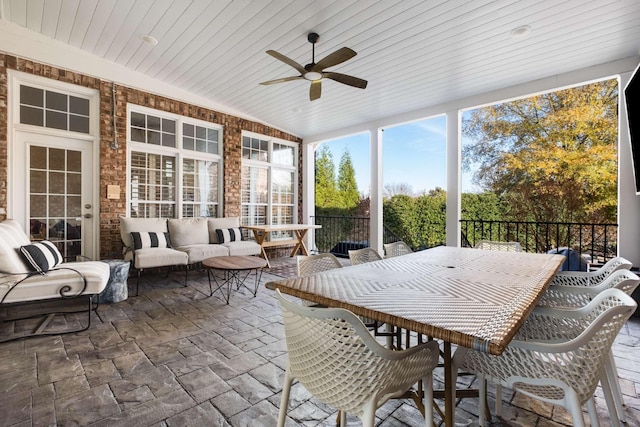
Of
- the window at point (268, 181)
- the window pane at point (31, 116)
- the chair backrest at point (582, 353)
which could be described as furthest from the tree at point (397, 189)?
the chair backrest at point (582, 353)

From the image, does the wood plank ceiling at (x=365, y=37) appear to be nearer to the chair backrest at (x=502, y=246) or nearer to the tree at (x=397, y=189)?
the chair backrest at (x=502, y=246)

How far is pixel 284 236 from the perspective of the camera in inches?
285

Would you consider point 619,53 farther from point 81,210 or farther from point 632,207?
point 81,210

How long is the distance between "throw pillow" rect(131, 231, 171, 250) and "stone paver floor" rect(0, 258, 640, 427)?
1.42 metres

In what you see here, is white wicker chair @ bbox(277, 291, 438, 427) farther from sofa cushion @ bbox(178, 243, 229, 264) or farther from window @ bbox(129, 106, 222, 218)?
window @ bbox(129, 106, 222, 218)

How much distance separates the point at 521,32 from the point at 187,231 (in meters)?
5.15

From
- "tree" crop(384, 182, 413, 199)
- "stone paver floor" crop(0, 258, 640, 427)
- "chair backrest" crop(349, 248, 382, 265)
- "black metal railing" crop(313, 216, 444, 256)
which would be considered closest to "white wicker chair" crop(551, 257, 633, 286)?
"stone paver floor" crop(0, 258, 640, 427)

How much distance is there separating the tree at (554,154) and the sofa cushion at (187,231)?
20.6 ft

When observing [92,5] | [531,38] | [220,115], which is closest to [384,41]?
[531,38]

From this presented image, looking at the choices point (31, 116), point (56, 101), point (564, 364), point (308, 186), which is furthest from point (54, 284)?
point (308, 186)

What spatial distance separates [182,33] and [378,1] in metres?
2.34

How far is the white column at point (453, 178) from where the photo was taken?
4832 millimetres

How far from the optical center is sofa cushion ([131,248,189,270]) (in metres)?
4.13

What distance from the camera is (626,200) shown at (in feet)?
11.8
